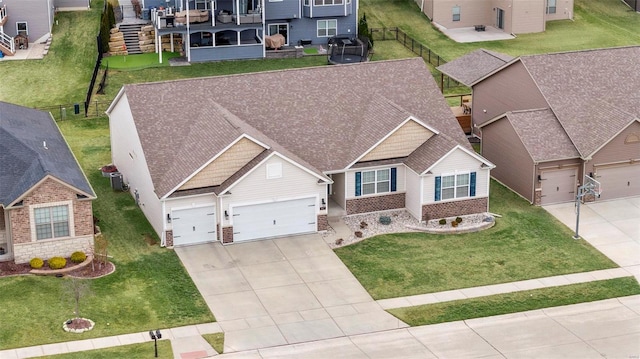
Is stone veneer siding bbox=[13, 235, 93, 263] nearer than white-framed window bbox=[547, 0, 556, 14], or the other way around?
stone veneer siding bbox=[13, 235, 93, 263]

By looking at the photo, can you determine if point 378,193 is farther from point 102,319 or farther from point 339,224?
point 102,319

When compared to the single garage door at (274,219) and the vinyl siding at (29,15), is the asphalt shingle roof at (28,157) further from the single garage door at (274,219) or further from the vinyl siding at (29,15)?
the vinyl siding at (29,15)

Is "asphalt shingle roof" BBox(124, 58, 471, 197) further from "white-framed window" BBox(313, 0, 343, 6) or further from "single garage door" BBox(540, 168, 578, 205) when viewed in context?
"white-framed window" BBox(313, 0, 343, 6)

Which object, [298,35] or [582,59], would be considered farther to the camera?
[298,35]

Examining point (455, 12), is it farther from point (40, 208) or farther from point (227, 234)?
point (40, 208)

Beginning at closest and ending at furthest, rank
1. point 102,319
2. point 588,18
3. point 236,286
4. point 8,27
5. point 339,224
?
1. point 102,319
2. point 236,286
3. point 339,224
4. point 8,27
5. point 588,18

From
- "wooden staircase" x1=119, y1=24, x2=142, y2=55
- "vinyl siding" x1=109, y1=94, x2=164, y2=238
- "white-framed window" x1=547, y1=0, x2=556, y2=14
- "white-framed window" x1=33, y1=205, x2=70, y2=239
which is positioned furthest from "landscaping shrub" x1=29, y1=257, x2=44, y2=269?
"white-framed window" x1=547, y1=0, x2=556, y2=14

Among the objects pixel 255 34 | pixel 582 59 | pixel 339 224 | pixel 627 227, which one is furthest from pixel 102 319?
pixel 255 34
